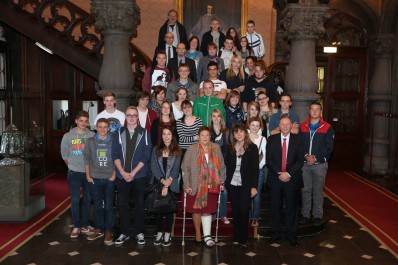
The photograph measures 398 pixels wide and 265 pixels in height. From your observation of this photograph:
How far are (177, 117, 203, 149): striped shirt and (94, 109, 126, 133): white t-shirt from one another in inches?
41.2

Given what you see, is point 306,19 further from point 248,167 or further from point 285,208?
point 285,208

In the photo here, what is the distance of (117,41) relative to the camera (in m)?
9.13

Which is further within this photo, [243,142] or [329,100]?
[329,100]

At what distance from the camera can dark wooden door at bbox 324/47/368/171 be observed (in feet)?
46.5

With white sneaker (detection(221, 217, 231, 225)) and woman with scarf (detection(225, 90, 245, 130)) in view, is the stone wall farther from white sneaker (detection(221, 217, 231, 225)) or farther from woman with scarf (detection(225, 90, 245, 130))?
white sneaker (detection(221, 217, 231, 225))

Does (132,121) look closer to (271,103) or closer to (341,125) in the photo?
(271,103)

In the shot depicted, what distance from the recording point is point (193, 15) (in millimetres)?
13297

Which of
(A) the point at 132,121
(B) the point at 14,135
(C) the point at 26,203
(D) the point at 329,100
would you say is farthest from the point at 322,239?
(D) the point at 329,100

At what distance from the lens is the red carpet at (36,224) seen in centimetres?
743

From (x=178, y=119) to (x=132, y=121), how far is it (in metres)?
0.97

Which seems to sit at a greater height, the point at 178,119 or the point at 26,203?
the point at 178,119

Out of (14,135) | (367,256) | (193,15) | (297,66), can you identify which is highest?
(193,15)

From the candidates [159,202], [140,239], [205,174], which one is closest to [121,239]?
[140,239]

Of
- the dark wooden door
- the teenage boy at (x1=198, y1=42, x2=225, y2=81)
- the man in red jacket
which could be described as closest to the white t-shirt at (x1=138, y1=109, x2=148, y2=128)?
the teenage boy at (x1=198, y1=42, x2=225, y2=81)
